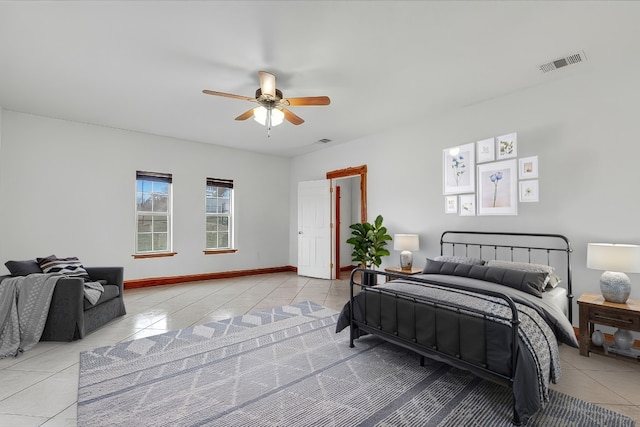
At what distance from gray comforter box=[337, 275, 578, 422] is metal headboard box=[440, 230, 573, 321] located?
93cm

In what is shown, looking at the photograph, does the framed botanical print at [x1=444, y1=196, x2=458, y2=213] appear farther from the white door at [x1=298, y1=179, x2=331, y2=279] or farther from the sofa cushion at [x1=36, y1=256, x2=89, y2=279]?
the sofa cushion at [x1=36, y1=256, x2=89, y2=279]

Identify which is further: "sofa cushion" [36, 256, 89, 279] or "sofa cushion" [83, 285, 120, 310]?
"sofa cushion" [36, 256, 89, 279]

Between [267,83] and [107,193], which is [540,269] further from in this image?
[107,193]

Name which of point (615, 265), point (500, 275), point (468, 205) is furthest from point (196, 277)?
point (615, 265)

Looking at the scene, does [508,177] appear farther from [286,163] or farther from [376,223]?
[286,163]

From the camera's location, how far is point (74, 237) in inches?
187

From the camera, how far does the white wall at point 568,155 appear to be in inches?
A: 114

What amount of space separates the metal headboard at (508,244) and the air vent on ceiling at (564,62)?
1.74 metres

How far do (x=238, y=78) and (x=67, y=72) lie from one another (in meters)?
1.78

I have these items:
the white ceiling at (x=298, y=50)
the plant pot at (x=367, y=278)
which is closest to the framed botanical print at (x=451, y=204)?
the white ceiling at (x=298, y=50)

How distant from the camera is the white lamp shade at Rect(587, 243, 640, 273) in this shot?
2496mm

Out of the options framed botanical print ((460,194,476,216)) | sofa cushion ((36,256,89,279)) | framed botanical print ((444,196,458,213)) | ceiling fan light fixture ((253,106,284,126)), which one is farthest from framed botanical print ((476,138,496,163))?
sofa cushion ((36,256,89,279))

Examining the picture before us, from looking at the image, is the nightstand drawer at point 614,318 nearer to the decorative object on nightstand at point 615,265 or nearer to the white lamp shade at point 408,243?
the decorative object on nightstand at point 615,265

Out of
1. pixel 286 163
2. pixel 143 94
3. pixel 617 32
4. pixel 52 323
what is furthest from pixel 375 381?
pixel 286 163
